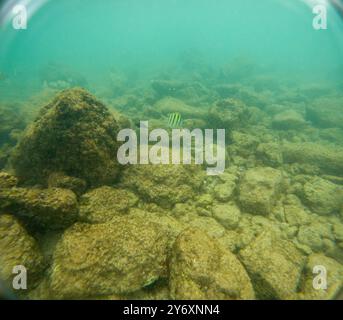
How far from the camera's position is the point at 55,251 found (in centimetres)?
284

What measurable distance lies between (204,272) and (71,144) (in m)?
2.67

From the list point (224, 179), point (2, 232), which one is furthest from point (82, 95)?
point (224, 179)

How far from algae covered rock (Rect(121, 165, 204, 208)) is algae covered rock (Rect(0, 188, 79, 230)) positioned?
1285 millimetres

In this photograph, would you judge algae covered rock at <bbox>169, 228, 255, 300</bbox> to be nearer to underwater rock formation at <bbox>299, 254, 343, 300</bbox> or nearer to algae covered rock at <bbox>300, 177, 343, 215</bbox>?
underwater rock formation at <bbox>299, 254, 343, 300</bbox>

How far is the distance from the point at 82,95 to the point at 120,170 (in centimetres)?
145

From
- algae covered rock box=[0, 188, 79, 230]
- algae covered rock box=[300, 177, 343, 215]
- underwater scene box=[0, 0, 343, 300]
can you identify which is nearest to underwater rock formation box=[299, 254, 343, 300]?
underwater scene box=[0, 0, 343, 300]

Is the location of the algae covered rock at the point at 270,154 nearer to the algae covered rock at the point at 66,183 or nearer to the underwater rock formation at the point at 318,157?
the underwater rock formation at the point at 318,157

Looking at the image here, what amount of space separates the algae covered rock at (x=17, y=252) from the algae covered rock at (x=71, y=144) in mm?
1079

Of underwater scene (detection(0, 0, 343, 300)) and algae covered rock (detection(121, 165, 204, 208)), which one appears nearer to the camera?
underwater scene (detection(0, 0, 343, 300))

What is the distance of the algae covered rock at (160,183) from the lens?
4254 millimetres

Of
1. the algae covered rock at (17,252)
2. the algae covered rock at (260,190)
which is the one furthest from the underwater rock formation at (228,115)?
the algae covered rock at (17,252)

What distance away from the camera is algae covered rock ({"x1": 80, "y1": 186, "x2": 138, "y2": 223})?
3332mm

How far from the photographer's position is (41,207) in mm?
2992
